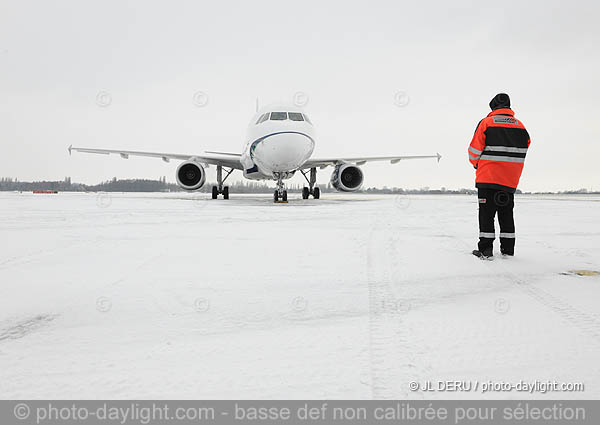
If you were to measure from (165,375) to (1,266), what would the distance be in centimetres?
307

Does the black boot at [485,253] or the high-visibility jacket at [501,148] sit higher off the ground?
the high-visibility jacket at [501,148]

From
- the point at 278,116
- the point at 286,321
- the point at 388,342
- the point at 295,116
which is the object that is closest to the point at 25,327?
the point at 286,321

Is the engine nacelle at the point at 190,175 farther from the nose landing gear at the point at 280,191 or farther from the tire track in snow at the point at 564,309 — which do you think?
the tire track in snow at the point at 564,309

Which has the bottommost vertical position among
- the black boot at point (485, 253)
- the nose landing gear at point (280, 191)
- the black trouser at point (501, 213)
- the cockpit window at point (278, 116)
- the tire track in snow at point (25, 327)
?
the tire track in snow at point (25, 327)

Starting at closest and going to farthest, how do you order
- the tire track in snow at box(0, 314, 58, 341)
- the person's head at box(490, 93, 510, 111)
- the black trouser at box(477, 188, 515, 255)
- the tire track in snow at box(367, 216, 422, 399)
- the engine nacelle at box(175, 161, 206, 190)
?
the tire track in snow at box(367, 216, 422, 399) < the tire track in snow at box(0, 314, 58, 341) < the black trouser at box(477, 188, 515, 255) < the person's head at box(490, 93, 510, 111) < the engine nacelle at box(175, 161, 206, 190)

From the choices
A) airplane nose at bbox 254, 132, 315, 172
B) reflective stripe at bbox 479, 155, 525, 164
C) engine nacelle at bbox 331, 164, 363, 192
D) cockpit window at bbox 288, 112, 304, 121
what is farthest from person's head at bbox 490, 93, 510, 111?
engine nacelle at bbox 331, 164, 363, 192

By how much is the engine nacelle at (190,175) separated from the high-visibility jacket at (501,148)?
50.1 feet

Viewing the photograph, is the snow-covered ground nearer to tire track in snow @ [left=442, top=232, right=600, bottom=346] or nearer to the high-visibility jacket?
tire track in snow @ [left=442, top=232, right=600, bottom=346]

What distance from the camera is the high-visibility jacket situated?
15.6 feet

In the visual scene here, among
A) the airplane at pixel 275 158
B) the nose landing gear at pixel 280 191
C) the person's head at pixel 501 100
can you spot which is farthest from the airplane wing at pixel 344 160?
the person's head at pixel 501 100

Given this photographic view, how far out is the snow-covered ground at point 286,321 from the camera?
5.35 ft

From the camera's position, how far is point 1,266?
12.3 ft

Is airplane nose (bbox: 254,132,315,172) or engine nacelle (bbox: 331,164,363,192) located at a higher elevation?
airplane nose (bbox: 254,132,315,172)
